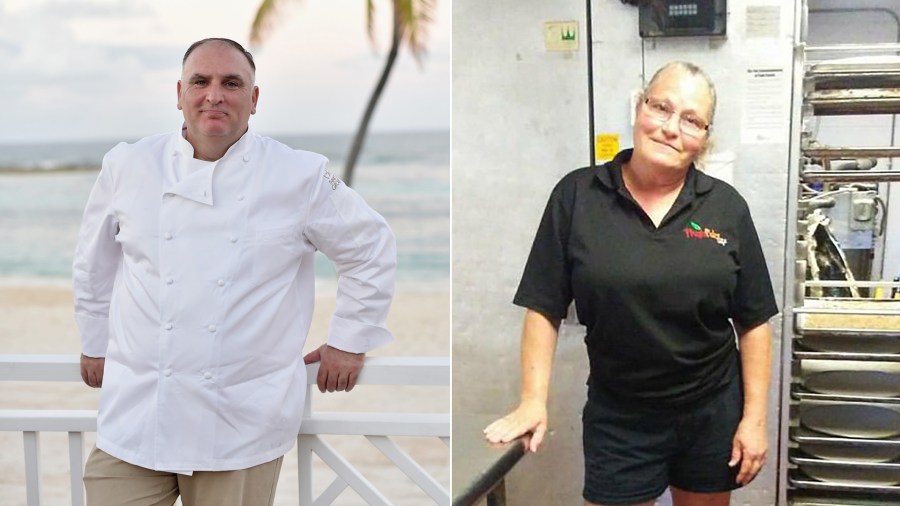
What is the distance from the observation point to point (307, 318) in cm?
176

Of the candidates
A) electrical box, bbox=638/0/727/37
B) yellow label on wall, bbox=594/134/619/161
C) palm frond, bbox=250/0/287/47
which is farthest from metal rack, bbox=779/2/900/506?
palm frond, bbox=250/0/287/47

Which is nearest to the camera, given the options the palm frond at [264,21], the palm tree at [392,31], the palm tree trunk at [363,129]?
the palm tree at [392,31]

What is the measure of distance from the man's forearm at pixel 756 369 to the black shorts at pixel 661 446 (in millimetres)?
14

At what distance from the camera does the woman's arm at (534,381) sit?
1.48 meters

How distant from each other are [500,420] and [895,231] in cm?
69

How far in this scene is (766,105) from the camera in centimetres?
139

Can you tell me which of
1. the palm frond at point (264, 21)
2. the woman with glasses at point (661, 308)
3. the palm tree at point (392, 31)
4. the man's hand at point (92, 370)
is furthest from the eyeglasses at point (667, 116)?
the palm frond at point (264, 21)

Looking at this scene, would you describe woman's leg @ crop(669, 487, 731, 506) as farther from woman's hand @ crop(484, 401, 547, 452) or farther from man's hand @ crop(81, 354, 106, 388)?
man's hand @ crop(81, 354, 106, 388)

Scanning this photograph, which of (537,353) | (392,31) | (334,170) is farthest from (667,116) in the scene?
(334,170)

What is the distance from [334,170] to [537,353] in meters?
11.0

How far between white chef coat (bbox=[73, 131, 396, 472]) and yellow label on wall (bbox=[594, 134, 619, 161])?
48 centimetres

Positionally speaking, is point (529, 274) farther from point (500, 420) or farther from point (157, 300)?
point (157, 300)

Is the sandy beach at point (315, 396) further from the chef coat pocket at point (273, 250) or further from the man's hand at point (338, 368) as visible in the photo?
the chef coat pocket at point (273, 250)

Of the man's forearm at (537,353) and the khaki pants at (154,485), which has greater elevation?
the man's forearm at (537,353)
